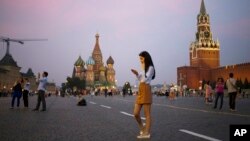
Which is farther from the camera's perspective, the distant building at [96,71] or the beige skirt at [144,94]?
the distant building at [96,71]

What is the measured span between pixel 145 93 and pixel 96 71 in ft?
554

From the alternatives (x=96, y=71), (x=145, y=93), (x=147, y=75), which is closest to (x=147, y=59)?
(x=147, y=75)

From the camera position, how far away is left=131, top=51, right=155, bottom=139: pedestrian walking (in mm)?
7227

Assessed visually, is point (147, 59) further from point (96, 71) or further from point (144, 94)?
point (96, 71)

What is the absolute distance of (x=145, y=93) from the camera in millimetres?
7254

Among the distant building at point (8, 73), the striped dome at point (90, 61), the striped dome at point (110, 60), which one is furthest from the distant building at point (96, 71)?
the distant building at point (8, 73)

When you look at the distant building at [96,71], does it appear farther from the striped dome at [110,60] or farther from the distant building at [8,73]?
the distant building at [8,73]

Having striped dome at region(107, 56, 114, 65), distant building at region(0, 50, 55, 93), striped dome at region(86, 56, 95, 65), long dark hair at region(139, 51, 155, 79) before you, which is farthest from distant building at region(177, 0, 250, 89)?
long dark hair at region(139, 51, 155, 79)

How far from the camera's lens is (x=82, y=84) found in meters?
152

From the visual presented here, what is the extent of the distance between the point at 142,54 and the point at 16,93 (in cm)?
1299

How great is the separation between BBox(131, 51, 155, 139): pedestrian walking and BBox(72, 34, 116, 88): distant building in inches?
6327

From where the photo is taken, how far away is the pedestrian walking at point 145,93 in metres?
7.23

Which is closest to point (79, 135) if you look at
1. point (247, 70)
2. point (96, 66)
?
point (247, 70)

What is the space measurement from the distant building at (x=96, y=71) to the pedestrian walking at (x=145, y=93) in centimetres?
16070
